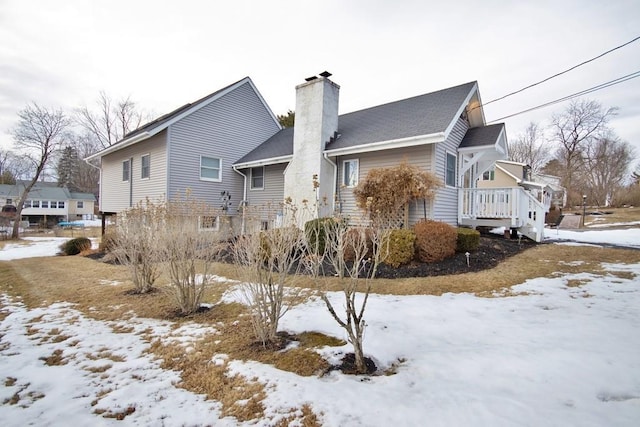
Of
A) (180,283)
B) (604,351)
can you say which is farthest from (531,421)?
(180,283)

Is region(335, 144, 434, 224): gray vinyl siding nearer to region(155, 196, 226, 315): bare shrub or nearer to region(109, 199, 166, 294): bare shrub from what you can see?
region(155, 196, 226, 315): bare shrub

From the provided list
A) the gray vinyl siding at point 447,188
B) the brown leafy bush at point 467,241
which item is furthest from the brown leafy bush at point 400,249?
the gray vinyl siding at point 447,188

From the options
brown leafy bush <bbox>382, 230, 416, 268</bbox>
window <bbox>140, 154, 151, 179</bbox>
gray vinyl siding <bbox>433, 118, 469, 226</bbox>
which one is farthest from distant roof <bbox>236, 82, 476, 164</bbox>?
window <bbox>140, 154, 151, 179</bbox>

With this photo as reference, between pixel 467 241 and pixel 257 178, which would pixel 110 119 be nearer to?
pixel 257 178

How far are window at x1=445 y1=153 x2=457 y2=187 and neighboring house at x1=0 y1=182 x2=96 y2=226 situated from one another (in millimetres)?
45123

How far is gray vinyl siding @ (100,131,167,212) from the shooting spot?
13023 mm

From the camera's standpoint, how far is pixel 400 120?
1073 cm

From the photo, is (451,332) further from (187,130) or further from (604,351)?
(187,130)

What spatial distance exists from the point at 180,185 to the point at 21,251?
964 centimetres

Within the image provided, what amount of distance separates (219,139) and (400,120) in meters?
8.67

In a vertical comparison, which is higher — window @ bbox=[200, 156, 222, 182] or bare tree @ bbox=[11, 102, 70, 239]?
bare tree @ bbox=[11, 102, 70, 239]

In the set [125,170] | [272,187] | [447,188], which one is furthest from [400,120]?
[125,170]

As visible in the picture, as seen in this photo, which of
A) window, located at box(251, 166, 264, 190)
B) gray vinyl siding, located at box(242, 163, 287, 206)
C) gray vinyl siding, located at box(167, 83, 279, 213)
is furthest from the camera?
window, located at box(251, 166, 264, 190)

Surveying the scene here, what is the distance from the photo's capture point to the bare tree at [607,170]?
35688mm
